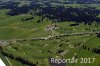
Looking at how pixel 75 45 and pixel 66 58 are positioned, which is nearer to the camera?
pixel 66 58

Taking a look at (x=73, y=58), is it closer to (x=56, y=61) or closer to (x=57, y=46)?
(x=56, y=61)

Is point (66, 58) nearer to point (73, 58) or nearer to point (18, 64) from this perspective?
point (73, 58)

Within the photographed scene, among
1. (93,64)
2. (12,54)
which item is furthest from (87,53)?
(12,54)

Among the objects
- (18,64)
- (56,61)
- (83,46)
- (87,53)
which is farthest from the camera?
(83,46)

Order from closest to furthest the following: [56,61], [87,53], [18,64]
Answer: [18,64] < [56,61] < [87,53]

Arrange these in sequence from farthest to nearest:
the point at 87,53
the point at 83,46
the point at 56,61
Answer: the point at 83,46, the point at 87,53, the point at 56,61

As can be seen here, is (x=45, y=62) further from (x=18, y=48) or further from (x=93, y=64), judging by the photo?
(x=18, y=48)

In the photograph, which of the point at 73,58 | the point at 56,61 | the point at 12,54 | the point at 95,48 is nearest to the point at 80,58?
the point at 73,58

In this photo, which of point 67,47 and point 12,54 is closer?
point 12,54
